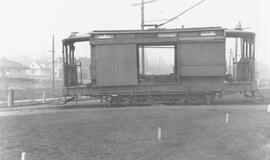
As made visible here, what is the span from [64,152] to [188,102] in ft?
33.3

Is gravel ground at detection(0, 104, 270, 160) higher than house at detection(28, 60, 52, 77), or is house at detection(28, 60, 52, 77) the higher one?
house at detection(28, 60, 52, 77)

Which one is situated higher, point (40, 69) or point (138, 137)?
point (40, 69)

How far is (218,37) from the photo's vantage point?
15945mm

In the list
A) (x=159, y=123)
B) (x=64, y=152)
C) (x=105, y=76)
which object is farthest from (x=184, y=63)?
(x=64, y=152)

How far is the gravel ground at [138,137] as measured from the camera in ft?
22.9

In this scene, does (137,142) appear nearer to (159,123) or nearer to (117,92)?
(159,123)

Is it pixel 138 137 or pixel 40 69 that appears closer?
pixel 138 137

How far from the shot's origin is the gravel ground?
22.9 feet

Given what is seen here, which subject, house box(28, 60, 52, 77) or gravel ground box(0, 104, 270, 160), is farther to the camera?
house box(28, 60, 52, 77)

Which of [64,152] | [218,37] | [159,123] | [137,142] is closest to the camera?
[64,152]

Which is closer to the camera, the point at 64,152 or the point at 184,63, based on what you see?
the point at 64,152

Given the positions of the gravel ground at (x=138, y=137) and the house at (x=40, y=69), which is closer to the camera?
the gravel ground at (x=138, y=137)

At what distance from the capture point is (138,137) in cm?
853

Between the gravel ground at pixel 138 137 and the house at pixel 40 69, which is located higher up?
the house at pixel 40 69
